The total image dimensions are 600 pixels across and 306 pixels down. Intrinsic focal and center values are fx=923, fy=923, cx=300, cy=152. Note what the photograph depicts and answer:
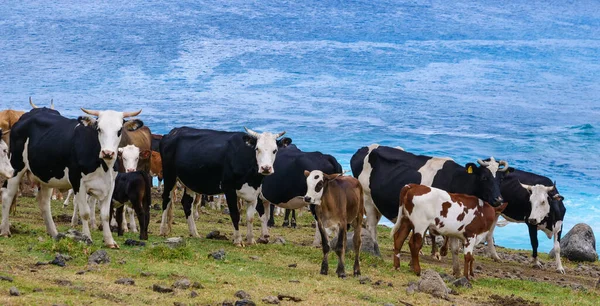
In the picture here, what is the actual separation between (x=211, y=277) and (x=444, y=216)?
12.3 feet

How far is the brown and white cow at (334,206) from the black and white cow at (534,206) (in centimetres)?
609

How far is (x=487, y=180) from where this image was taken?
15805 mm

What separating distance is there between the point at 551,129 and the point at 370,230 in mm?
44939

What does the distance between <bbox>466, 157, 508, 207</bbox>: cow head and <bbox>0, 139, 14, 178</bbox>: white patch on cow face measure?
24.6ft

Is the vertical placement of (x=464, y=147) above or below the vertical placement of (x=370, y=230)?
below

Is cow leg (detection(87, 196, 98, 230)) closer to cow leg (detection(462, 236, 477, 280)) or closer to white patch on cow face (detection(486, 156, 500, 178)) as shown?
cow leg (detection(462, 236, 477, 280))

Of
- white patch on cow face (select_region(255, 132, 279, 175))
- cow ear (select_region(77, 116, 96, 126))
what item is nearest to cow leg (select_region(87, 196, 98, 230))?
cow ear (select_region(77, 116, 96, 126))

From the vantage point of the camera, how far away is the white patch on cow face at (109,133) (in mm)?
13547

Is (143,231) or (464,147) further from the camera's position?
(464,147)

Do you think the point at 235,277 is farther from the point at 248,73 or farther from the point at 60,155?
the point at 248,73

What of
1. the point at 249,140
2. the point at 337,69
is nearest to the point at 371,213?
the point at 249,140

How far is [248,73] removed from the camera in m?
67.0

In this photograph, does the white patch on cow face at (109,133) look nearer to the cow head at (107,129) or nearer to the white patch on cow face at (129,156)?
the cow head at (107,129)

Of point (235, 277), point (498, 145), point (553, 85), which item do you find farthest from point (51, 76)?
point (235, 277)
